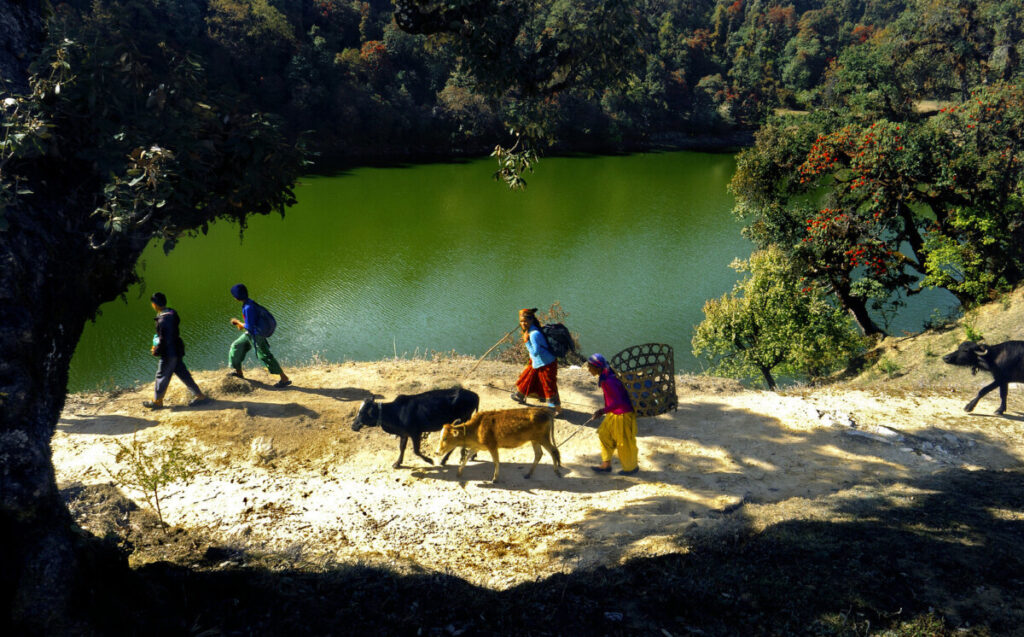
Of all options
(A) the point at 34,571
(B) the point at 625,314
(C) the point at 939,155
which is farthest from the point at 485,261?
(A) the point at 34,571

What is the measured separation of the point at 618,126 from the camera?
173 ft

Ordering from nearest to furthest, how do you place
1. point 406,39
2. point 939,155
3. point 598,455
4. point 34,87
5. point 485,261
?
point 34,87 < point 598,455 < point 939,155 < point 485,261 < point 406,39

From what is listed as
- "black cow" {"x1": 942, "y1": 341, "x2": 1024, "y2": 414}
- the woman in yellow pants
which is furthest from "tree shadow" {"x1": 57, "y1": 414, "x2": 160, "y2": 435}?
"black cow" {"x1": 942, "y1": 341, "x2": 1024, "y2": 414}

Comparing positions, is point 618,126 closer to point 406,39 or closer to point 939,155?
point 406,39

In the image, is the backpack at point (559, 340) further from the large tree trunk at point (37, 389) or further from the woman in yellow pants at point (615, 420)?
the large tree trunk at point (37, 389)

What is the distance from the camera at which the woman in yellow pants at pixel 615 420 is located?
7.53 m

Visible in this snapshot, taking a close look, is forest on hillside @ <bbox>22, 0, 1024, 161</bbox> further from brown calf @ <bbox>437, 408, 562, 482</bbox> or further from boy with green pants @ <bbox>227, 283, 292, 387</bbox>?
brown calf @ <bbox>437, 408, 562, 482</bbox>

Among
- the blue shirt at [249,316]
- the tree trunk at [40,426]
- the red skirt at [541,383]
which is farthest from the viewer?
the blue shirt at [249,316]

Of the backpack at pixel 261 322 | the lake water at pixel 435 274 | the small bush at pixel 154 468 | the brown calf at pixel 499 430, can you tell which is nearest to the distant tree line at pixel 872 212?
the lake water at pixel 435 274

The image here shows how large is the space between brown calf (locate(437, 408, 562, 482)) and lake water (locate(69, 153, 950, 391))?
4723mm

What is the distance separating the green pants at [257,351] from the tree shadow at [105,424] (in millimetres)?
1409

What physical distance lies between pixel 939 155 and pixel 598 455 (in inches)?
473

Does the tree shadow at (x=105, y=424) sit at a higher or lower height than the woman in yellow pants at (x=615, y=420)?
lower

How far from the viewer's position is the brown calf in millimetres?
7379
